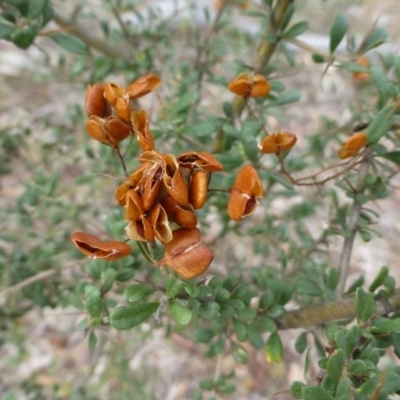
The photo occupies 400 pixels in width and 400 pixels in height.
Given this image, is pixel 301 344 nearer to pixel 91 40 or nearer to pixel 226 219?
pixel 226 219

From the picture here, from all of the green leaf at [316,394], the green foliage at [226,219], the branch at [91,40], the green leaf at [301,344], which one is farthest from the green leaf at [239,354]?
the branch at [91,40]

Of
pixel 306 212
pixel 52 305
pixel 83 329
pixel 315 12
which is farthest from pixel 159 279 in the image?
pixel 315 12

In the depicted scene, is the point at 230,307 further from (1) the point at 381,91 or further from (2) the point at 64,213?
(2) the point at 64,213

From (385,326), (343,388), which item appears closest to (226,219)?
(385,326)

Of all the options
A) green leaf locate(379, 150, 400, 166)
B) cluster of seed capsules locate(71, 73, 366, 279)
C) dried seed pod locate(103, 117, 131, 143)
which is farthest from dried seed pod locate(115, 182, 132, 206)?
green leaf locate(379, 150, 400, 166)

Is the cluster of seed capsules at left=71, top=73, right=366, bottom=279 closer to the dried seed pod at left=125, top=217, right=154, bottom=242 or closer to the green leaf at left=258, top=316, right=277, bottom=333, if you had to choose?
the dried seed pod at left=125, top=217, right=154, bottom=242

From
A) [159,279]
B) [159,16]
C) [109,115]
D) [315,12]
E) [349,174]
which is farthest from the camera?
[315,12]

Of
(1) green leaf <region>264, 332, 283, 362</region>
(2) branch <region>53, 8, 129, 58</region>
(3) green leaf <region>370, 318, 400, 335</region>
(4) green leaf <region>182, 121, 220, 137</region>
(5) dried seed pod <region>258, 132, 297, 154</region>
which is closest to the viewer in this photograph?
(3) green leaf <region>370, 318, 400, 335</region>
